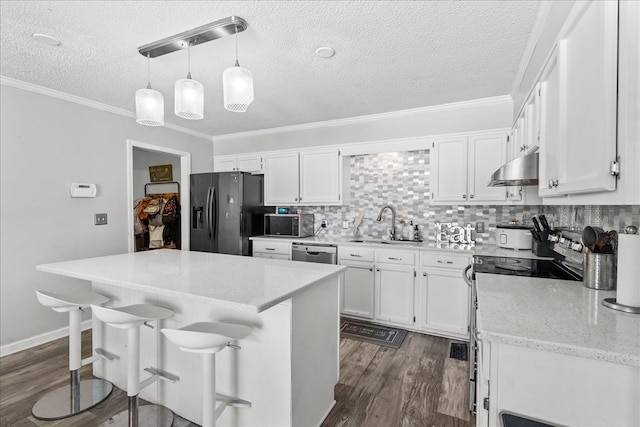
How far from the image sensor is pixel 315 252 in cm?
363

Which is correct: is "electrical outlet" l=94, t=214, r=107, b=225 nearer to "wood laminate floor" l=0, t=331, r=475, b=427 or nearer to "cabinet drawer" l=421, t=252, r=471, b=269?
"wood laminate floor" l=0, t=331, r=475, b=427

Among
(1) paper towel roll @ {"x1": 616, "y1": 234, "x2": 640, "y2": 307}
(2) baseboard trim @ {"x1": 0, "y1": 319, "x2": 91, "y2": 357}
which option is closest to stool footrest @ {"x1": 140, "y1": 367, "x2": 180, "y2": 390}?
(2) baseboard trim @ {"x1": 0, "y1": 319, "x2": 91, "y2": 357}

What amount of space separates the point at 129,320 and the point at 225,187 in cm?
274

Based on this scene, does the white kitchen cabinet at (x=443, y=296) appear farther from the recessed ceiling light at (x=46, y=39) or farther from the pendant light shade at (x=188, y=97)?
the recessed ceiling light at (x=46, y=39)

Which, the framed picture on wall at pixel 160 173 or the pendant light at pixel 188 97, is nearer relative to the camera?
the pendant light at pixel 188 97

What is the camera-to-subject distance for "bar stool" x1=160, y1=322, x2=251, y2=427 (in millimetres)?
1353

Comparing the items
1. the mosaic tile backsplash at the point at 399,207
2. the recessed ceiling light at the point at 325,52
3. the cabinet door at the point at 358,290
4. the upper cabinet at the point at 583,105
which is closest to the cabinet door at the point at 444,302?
the cabinet door at the point at 358,290

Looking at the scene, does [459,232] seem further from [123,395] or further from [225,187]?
[123,395]

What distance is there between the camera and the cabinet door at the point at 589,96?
0.98 meters

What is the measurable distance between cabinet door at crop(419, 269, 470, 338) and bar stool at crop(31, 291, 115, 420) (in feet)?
9.04

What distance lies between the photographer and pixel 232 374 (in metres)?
1.70

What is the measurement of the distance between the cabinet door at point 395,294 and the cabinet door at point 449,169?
909 millimetres

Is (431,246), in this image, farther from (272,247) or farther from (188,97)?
(188,97)

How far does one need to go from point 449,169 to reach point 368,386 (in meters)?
2.32
